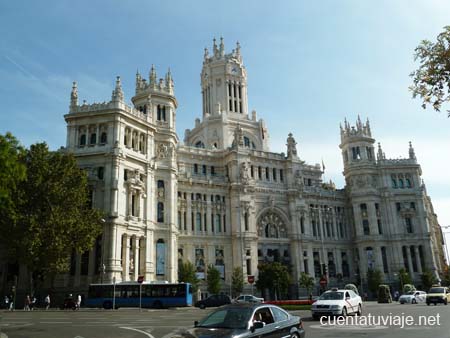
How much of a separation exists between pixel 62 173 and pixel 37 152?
10.8 ft

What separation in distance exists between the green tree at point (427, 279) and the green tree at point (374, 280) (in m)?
7.49

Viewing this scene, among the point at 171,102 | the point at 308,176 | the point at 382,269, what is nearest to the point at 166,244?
the point at 171,102

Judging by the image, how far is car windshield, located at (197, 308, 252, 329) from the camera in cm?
1089

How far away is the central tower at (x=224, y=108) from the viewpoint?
80812mm

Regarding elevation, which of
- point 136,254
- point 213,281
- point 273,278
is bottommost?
point 213,281

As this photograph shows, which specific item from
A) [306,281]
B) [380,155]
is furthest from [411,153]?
[306,281]

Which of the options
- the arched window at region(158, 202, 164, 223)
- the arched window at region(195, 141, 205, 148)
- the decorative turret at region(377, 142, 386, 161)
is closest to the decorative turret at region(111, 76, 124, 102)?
the arched window at region(158, 202, 164, 223)

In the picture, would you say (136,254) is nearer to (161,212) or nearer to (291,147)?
(161,212)

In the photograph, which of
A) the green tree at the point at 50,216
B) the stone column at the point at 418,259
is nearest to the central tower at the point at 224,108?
the stone column at the point at 418,259

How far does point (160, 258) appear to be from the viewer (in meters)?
55.9

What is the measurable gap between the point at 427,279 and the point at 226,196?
38.4m

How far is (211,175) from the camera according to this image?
71125 mm

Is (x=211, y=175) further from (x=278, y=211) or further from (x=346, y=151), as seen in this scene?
(x=346, y=151)

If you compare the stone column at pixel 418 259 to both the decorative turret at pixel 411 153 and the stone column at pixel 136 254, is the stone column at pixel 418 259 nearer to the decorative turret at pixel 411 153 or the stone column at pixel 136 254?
the decorative turret at pixel 411 153
